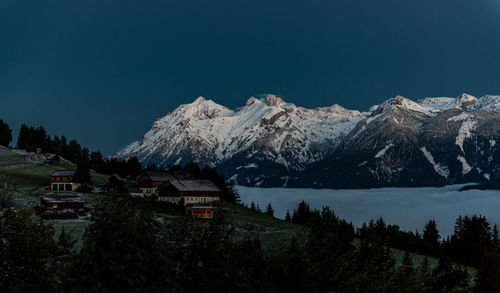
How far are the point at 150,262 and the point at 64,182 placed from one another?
332 feet

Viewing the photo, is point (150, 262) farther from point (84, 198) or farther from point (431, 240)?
point (431, 240)

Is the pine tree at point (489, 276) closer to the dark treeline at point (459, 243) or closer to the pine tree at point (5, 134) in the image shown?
the dark treeline at point (459, 243)

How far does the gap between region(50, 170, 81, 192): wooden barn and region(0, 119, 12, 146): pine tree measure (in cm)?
7893

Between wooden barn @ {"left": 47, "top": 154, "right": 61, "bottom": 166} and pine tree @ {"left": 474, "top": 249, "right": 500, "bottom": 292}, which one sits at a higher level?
wooden barn @ {"left": 47, "top": 154, "right": 61, "bottom": 166}

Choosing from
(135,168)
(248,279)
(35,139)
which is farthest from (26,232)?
(35,139)

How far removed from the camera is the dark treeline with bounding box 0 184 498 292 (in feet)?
52.3

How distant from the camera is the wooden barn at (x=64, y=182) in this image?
10700 centimetres

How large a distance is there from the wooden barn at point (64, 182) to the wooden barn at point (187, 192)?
2328 cm

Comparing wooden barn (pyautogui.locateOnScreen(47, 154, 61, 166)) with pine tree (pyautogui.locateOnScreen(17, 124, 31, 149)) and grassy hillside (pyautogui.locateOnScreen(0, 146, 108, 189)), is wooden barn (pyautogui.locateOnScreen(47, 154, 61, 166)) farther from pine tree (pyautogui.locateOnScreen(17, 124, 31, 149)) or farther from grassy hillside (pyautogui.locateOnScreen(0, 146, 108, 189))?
pine tree (pyautogui.locateOnScreen(17, 124, 31, 149))

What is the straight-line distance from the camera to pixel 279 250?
2517 cm

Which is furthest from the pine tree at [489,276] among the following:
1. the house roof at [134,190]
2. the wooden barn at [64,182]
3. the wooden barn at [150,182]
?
the wooden barn at [64,182]

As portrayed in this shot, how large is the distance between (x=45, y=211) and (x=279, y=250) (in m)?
71.4

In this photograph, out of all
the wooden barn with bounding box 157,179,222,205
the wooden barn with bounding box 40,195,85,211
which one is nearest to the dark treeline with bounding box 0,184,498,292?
the wooden barn with bounding box 40,195,85,211

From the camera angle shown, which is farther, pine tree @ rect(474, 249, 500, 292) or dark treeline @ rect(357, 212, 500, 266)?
dark treeline @ rect(357, 212, 500, 266)
